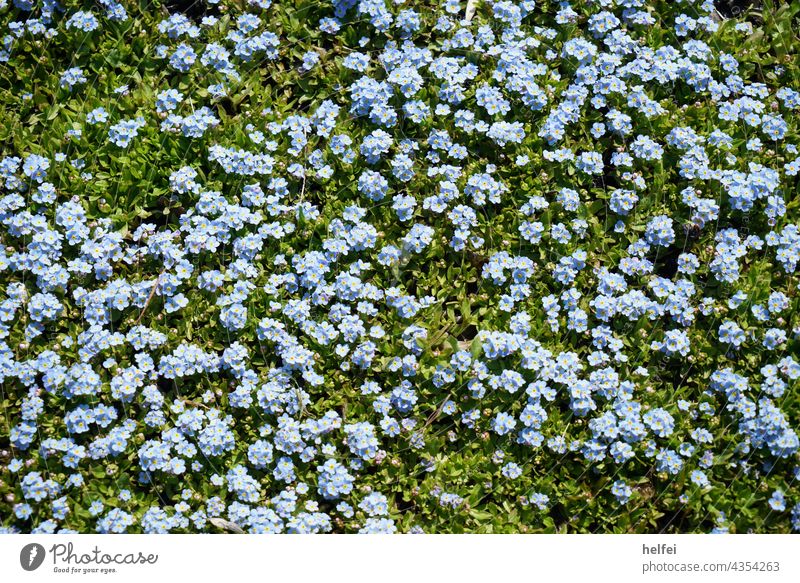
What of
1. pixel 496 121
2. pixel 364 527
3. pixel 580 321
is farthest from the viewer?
pixel 496 121

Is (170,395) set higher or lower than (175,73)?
lower

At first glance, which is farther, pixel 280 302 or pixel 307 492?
pixel 280 302

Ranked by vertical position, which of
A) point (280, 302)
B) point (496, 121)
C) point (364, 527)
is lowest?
point (364, 527)

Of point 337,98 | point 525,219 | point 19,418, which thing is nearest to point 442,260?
point 525,219

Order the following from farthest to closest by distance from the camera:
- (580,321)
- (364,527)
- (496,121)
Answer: (496,121) < (580,321) < (364,527)

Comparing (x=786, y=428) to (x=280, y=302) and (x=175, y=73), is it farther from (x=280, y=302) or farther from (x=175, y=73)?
(x=175, y=73)

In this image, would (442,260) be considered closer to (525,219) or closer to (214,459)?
(525,219)

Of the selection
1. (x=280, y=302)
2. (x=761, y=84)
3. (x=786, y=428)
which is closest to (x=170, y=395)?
(x=280, y=302)
